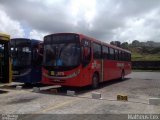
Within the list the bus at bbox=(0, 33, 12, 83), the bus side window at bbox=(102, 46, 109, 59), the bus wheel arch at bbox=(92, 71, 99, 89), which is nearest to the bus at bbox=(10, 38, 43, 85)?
the bus at bbox=(0, 33, 12, 83)

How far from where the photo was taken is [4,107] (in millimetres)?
9656

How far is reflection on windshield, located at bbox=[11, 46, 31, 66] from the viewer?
16.1 metres

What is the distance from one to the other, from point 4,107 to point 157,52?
6844 centimetres

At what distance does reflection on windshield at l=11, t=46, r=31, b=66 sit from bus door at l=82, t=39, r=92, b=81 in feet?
12.4

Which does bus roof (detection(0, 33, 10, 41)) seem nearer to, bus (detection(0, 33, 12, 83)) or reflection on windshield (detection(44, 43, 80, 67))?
bus (detection(0, 33, 12, 83))

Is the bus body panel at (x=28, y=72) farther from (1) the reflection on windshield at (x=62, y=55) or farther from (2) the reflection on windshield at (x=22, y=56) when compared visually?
(1) the reflection on windshield at (x=62, y=55)

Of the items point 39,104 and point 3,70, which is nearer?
point 39,104

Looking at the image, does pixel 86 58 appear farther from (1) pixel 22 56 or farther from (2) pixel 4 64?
(2) pixel 4 64

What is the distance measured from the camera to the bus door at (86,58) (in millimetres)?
14104

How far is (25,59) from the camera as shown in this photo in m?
16.1

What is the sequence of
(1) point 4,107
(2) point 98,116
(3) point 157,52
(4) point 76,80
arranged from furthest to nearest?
(3) point 157,52, (4) point 76,80, (1) point 4,107, (2) point 98,116

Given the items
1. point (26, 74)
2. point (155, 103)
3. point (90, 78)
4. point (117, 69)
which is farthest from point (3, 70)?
point (117, 69)

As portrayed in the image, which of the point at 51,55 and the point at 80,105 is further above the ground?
the point at 51,55

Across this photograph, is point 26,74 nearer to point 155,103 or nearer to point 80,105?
point 80,105
